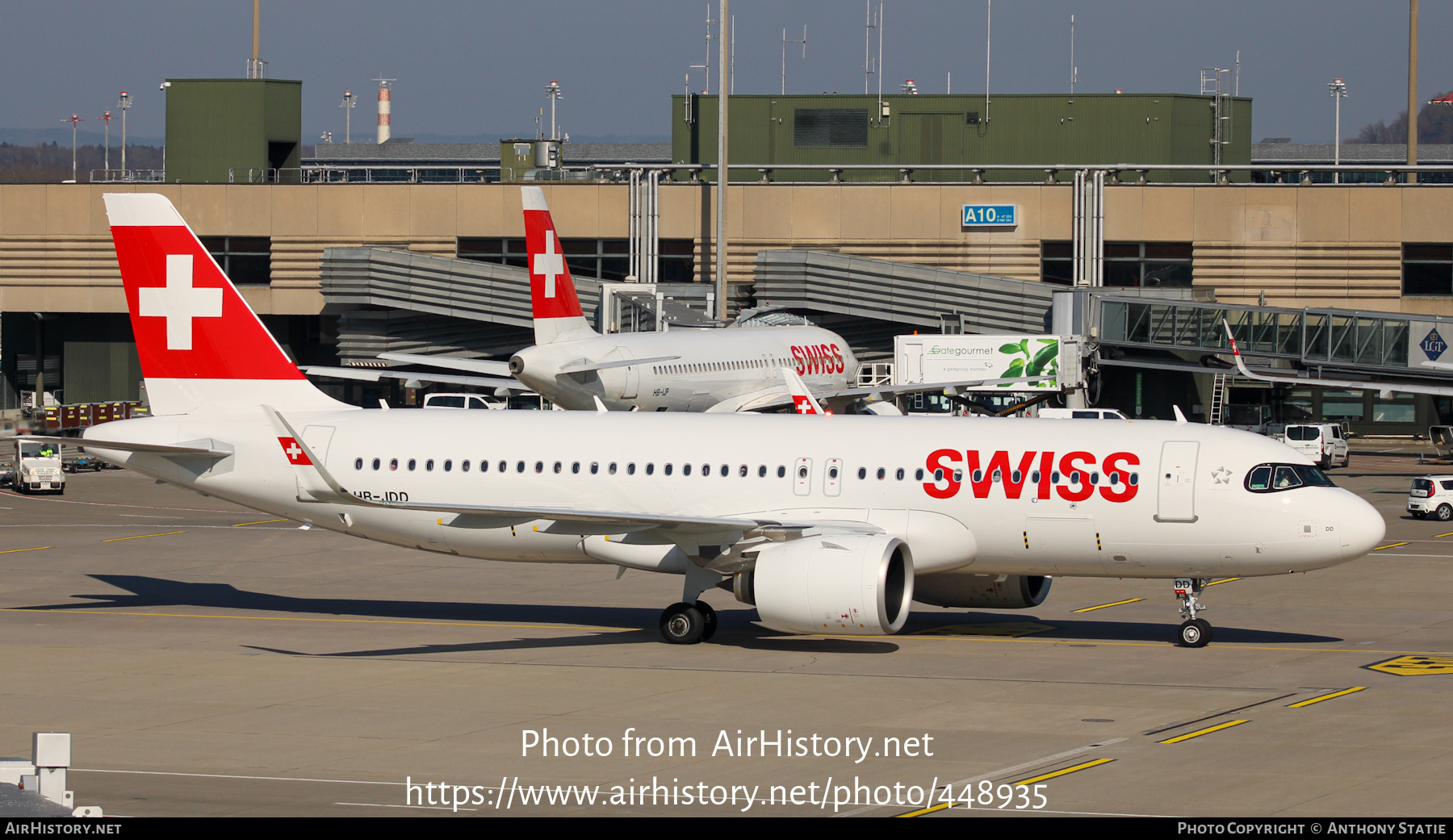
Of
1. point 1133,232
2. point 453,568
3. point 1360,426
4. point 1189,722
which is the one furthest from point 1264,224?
point 1189,722

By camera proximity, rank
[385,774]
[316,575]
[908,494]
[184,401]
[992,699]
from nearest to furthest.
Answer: [385,774]
[992,699]
[908,494]
[184,401]
[316,575]

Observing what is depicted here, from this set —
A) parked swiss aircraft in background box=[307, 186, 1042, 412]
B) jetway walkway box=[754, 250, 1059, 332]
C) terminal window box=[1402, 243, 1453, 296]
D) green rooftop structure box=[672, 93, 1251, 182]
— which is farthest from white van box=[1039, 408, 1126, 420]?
green rooftop structure box=[672, 93, 1251, 182]

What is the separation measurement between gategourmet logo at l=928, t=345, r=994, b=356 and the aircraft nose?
42759mm

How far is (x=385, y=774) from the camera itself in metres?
18.3

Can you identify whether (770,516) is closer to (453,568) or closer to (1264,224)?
(453,568)

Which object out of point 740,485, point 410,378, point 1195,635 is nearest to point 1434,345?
point 410,378

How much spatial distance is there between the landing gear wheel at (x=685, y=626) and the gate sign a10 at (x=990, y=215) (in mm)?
55316

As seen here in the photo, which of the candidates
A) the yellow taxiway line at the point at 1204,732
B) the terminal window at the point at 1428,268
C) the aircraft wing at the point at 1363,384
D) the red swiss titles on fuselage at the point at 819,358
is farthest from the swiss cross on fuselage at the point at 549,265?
the terminal window at the point at 1428,268

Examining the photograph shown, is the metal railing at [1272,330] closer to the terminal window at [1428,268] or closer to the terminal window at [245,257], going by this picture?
the terminal window at [1428,268]

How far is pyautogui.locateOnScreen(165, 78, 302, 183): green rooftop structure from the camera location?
289ft

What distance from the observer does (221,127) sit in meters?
88.3

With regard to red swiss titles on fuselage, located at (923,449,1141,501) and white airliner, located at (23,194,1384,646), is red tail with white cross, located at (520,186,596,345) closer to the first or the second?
white airliner, located at (23,194,1384,646)

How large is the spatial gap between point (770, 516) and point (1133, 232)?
180 ft

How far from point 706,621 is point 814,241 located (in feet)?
182
